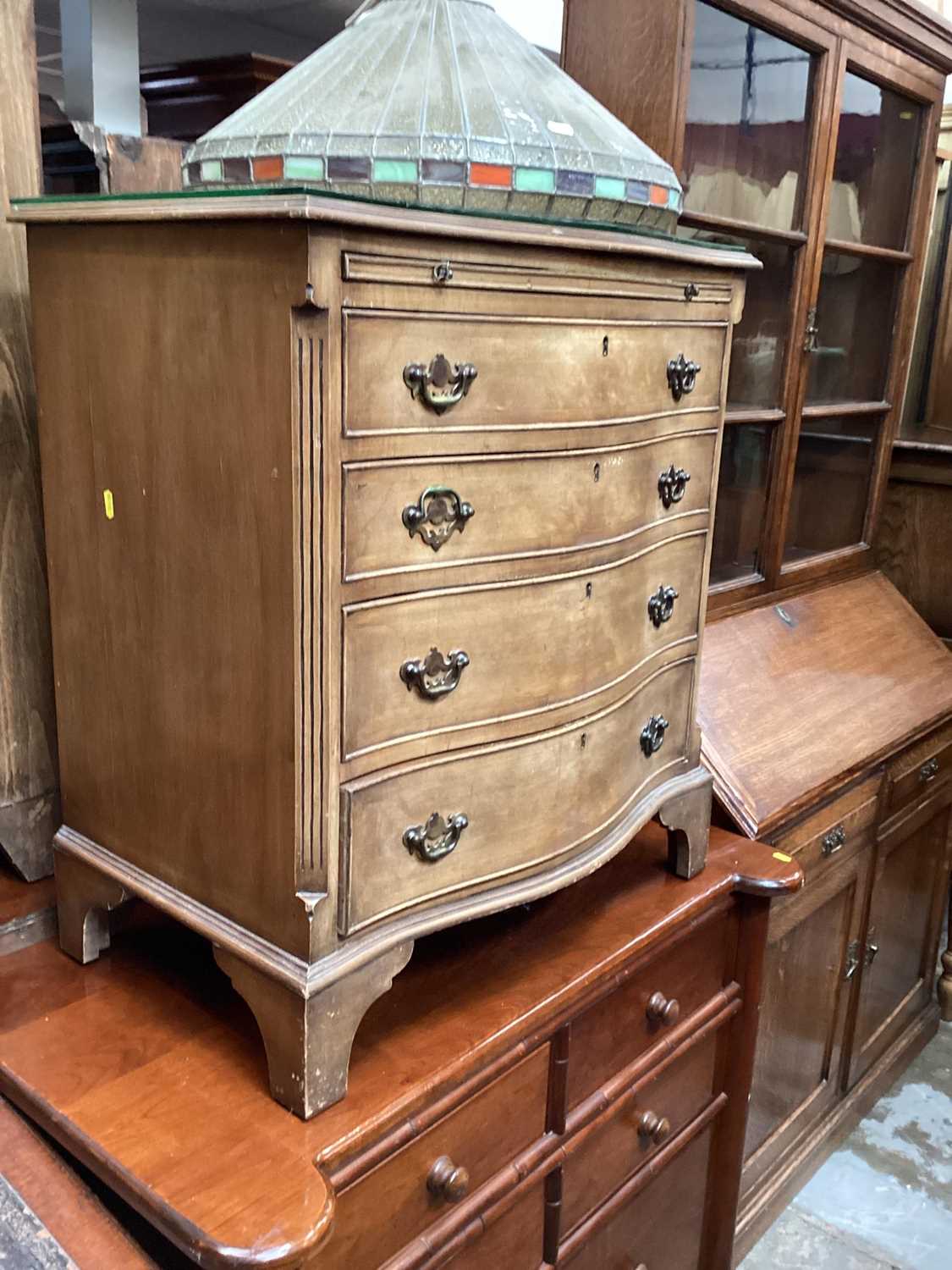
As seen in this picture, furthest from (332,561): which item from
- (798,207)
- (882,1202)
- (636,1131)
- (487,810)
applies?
(882,1202)

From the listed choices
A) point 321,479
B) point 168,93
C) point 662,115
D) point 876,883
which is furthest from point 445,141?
point 876,883

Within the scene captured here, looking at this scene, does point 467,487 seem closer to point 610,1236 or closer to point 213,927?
point 213,927

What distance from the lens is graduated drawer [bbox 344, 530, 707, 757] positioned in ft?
3.47

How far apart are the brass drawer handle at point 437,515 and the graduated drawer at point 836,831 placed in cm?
108

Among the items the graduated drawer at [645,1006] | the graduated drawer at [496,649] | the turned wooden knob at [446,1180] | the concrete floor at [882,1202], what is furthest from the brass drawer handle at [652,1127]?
the concrete floor at [882,1202]

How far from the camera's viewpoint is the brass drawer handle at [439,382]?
1.02 m

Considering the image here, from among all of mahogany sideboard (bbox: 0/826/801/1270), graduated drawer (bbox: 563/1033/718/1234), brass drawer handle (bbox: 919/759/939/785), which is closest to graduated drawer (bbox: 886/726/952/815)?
brass drawer handle (bbox: 919/759/939/785)

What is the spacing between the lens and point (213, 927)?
113cm

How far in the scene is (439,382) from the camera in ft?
3.40

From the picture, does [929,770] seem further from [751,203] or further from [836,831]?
[751,203]

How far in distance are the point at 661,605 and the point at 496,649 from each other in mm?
352

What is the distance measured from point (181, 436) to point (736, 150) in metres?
1.38

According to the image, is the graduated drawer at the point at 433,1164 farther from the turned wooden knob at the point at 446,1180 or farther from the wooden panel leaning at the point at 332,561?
the wooden panel leaning at the point at 332,561

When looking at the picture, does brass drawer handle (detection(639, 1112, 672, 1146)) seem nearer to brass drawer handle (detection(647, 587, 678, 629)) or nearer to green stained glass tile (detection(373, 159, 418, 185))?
brass drawer handle (detection(647, 587, 678, 629))
